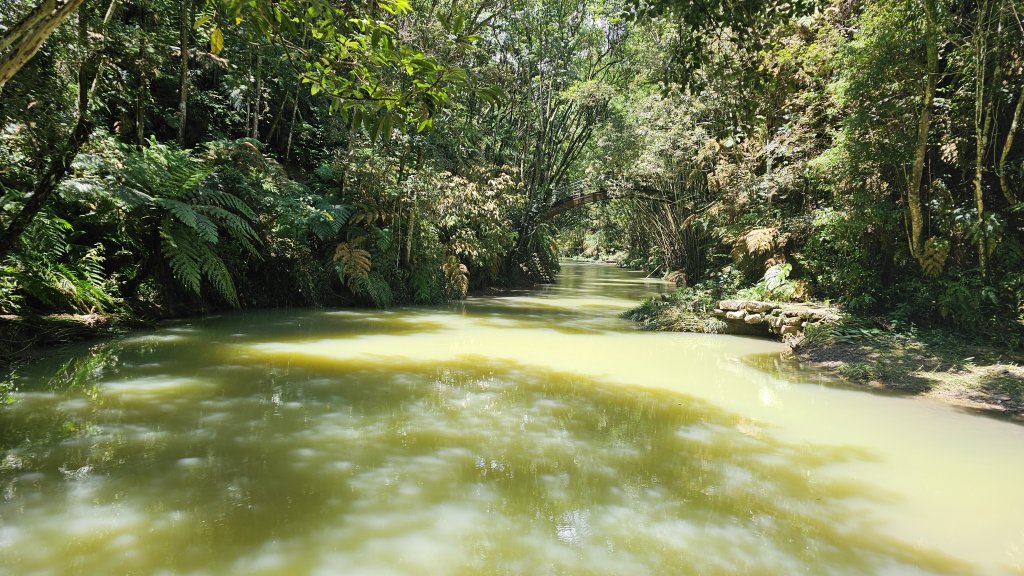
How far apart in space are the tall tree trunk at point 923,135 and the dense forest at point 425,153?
2.0 inches

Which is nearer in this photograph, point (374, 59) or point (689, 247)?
point (374, 59)

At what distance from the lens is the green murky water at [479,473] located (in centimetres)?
212

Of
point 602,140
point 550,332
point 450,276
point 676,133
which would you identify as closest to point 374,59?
point 550,332

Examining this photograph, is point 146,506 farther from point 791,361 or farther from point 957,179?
point 957,179

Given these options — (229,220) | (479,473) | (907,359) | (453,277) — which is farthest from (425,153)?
(479,473)

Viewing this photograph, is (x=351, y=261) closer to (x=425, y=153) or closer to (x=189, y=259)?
(x=189, y=259)

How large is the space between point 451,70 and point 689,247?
15.6m

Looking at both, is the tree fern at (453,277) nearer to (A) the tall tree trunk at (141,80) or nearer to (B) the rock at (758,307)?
(A) the tall tree trunk at (141,80)

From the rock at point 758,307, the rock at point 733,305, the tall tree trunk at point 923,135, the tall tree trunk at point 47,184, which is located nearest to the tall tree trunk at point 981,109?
the tall tree trunk at point 923,135

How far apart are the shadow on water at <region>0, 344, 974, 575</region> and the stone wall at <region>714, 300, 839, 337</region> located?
4.23 m

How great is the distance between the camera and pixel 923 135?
6.39 m

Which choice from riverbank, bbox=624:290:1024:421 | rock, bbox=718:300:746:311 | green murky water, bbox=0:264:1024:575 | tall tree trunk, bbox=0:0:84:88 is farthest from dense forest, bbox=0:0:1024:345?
green murky water, bbox=0:264:1024:575

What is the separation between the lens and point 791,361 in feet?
21.5

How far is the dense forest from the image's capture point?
3525 mm
